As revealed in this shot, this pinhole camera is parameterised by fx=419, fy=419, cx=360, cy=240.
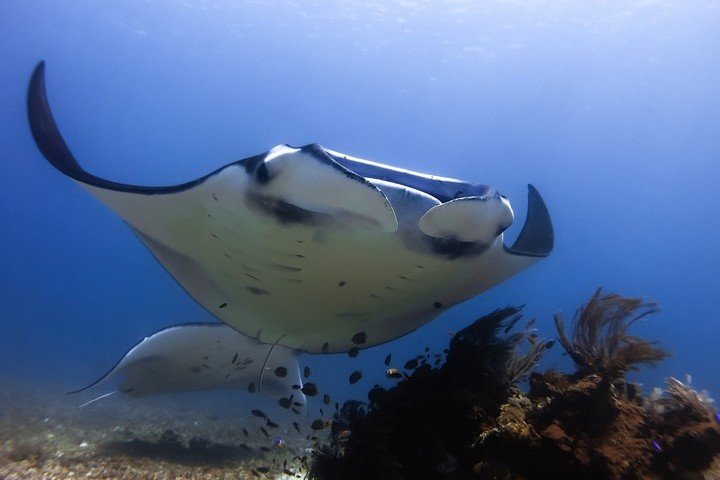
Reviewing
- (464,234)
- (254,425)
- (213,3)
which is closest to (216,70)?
(213,3)

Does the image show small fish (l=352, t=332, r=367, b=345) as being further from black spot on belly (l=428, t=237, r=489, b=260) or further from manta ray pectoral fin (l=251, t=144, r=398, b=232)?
manta ray pectoral fin (l=251, t=144, r=398, b=232)

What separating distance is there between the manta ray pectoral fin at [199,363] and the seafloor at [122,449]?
2.98 ft

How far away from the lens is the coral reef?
2543mm

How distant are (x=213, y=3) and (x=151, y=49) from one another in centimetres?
1502

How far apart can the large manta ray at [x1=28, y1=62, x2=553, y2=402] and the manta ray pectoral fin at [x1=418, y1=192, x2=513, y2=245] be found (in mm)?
10

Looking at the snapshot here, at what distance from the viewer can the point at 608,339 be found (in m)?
3.36

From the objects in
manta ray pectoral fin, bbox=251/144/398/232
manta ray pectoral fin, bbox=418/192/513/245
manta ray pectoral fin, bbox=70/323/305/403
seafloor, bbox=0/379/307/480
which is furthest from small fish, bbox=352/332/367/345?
manta ray pectoral fin, bbox=251/144/398/232

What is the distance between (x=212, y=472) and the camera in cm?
532

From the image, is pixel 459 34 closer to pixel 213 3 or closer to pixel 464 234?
pixel 213 3

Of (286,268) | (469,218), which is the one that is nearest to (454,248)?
(469,218)

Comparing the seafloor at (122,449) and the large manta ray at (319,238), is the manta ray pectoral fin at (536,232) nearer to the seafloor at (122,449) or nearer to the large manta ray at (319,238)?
the large manta ray at (319,238)

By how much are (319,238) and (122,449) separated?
5646 mm

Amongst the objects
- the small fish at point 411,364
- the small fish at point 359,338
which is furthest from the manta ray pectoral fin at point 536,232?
the small fish at point 359,338

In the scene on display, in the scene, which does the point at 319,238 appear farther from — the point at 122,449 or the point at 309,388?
the point at 122,449
